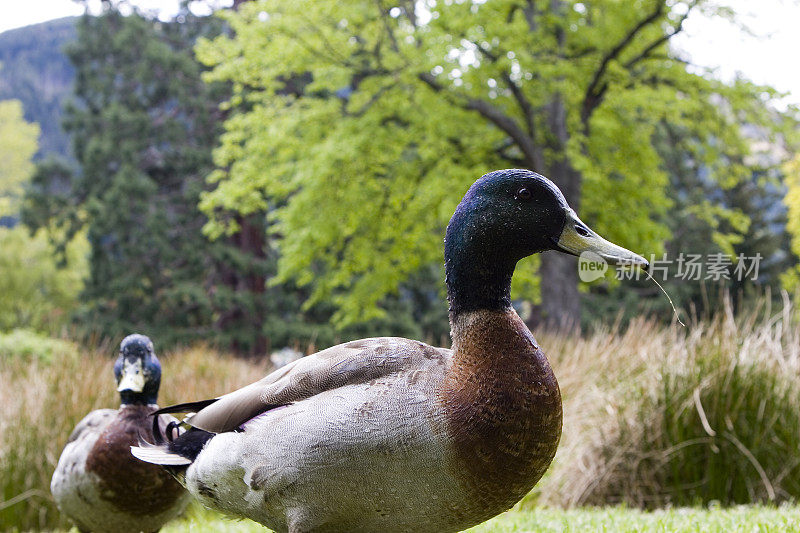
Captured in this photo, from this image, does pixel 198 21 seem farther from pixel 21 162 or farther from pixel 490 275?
pixel 21 162

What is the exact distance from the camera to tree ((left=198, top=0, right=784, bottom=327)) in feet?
40.8

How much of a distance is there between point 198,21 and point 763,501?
20905mm

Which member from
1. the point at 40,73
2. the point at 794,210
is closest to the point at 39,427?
the point at 794,210

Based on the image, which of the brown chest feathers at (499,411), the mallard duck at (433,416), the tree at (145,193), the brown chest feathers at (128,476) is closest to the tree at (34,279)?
the tree at (145,193)

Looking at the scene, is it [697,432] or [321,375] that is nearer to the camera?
[321,375]

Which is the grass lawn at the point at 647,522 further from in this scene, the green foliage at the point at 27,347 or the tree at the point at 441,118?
the tree at the point at 441,118

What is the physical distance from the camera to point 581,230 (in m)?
2.36

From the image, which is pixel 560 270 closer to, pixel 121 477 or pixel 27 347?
pixel 27 347

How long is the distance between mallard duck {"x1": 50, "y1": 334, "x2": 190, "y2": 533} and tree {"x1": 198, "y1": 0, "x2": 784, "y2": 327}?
27.5ft

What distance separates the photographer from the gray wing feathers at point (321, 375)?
237 cm

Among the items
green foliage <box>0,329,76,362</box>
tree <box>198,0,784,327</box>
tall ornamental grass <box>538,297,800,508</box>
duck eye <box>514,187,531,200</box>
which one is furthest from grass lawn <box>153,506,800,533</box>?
tree <box>198,0,784,327</box>

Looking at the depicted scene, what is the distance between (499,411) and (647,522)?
1911 millimetres

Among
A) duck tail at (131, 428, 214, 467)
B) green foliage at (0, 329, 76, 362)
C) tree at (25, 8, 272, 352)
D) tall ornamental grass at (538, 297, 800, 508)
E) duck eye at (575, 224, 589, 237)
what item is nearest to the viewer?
duck eye at (575, 224, 589, 237)

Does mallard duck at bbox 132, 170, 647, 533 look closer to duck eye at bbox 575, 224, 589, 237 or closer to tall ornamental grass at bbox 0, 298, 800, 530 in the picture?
duck eye at bbox 575, 224, 589, 237
